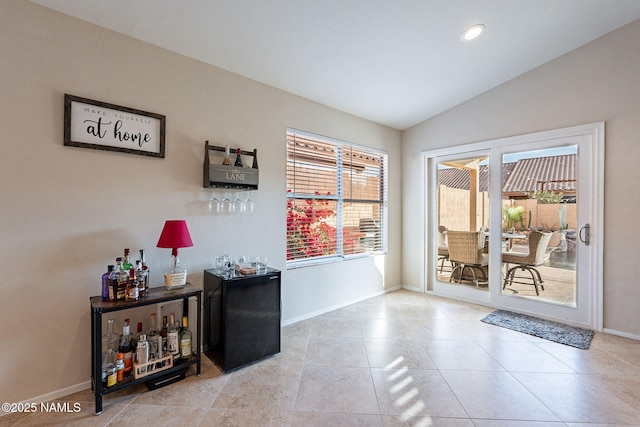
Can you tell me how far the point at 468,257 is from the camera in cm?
403

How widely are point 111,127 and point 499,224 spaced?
420cm

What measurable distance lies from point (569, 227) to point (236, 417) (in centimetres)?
378

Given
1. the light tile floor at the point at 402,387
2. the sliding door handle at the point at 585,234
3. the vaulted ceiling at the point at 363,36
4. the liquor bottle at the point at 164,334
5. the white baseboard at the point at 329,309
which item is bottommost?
the light tile floor at the point at 402,387

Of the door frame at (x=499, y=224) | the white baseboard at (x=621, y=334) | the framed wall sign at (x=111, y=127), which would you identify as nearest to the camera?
the framed wall sign at (x=111, y=127)

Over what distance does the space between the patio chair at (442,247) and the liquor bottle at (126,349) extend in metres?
3.90

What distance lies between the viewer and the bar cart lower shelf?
5.81 ft

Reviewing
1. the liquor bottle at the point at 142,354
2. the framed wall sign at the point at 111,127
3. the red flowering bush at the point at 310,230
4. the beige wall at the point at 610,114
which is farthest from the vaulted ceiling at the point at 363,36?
the liquor bottle at the point at 142,354

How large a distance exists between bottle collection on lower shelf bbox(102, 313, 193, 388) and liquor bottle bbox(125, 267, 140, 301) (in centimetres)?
23

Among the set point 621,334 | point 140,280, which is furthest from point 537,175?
point 140,280

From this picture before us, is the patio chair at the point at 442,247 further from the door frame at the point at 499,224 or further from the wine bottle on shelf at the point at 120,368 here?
the wine bottle on shelf at the point at 120,368

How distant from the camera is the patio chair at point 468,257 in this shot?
12.8 feet

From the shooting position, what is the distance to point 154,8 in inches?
78.2

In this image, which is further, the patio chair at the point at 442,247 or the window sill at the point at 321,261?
the patio chair at the point at 442,247

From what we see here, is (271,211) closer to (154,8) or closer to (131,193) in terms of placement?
(131,193)
